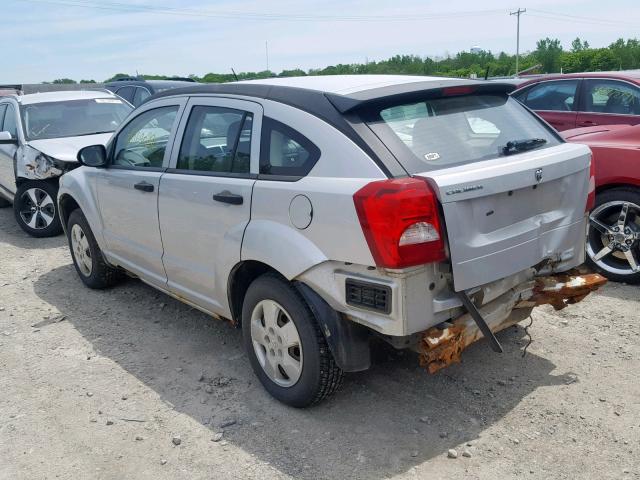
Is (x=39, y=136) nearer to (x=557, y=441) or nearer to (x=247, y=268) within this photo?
(x=247, y=268)

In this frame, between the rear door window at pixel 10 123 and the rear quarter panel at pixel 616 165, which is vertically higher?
the rear door window at pixel 10 123

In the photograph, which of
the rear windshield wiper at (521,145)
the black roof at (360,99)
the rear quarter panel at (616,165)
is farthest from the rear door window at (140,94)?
the rear windshield wiper at (521,145)

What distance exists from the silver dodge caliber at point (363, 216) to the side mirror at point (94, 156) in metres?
1.06

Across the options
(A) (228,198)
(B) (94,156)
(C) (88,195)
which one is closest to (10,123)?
(C) (88,195)

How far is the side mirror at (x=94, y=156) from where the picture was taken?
5031 millimetres

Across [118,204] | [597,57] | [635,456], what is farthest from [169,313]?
[597,57]

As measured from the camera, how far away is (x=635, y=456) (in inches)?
120

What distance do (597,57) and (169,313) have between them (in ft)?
139

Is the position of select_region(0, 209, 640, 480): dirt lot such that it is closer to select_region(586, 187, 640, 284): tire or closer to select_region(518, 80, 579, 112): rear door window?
select_region(586, 187, 640, 284): tire

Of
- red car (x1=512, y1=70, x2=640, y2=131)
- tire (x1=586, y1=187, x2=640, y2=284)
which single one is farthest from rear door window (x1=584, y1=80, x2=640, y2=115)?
tire (x1=586, y1=187, x2=640, y2=284)

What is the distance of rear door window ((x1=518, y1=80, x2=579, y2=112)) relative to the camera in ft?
25.5

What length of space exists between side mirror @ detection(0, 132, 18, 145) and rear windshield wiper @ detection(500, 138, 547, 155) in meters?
7.12

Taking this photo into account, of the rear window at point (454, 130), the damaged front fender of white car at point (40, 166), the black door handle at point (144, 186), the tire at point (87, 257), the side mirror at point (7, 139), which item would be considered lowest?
the tire at point (87, 257)

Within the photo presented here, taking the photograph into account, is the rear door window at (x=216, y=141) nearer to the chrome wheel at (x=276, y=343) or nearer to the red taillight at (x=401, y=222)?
the chrome wheel at (x=276, y=343)
